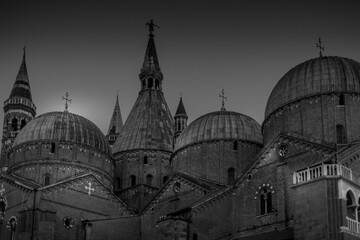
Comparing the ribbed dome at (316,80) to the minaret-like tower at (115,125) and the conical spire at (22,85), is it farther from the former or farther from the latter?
the conical spire at (22,85)

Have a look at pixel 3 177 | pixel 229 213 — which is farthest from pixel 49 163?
pixel 229 213

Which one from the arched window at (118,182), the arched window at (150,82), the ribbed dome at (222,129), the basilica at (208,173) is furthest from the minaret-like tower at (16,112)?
the ribbed dome at (222,129)

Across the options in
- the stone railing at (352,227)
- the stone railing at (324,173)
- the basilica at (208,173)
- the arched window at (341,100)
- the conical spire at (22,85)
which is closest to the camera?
the stone railing at (352,227)

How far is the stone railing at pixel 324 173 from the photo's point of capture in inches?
1206

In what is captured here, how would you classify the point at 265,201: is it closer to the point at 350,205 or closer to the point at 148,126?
the point at 350,205

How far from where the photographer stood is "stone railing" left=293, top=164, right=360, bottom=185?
100 feet

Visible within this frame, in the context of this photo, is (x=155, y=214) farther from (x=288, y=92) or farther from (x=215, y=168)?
(x=288, y=92)

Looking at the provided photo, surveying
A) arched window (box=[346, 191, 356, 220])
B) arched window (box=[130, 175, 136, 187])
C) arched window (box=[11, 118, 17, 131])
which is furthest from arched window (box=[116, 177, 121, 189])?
arched window (box=[346, 191, 356, 220])

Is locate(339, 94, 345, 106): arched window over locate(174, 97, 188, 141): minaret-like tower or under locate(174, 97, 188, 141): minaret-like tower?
under

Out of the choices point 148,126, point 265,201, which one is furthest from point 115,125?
point 265,201

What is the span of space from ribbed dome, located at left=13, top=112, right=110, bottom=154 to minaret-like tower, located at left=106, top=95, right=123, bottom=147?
18.9 meters

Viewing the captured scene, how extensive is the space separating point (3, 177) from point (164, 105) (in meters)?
20.8

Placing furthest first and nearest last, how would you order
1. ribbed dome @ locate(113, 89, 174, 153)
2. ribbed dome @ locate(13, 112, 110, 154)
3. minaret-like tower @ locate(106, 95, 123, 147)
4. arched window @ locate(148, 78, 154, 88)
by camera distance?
minaret-like tower @ locate(106, 95, 123, 147)
arched window @ locate(148, 78, 154, 88)
ribbed dome @ locate(113, 89, 174, 153)
ribbed dome @ locate(13, 112, 110, 154)

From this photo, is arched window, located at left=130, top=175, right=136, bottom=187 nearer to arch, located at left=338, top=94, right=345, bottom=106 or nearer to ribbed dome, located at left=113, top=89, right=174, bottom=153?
ribbed dome, located at left=113, top=89, right=174, bottom=153
